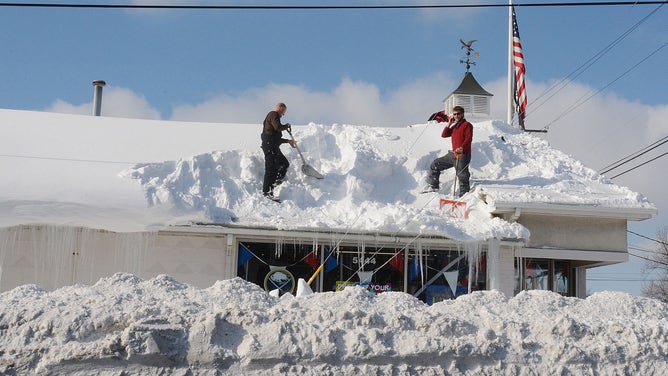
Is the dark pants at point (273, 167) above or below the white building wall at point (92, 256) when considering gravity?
above

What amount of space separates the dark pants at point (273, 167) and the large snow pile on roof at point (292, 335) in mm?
6562

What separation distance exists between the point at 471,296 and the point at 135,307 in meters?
2.29

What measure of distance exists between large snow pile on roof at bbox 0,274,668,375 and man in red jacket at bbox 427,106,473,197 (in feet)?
22.7

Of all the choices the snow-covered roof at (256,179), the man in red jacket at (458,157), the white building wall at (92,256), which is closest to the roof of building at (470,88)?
the snow-covered roof at (256,179)

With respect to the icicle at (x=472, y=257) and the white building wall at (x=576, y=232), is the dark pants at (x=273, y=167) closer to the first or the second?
the icicle at (x=472, y=257)

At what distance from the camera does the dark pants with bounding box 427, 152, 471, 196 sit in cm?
1237

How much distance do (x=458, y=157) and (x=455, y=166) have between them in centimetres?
21

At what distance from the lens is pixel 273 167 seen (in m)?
12.1

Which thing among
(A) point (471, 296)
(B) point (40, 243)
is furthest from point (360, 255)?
(A) point (471, 296)

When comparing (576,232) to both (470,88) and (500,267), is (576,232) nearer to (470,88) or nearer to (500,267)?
(500,267)

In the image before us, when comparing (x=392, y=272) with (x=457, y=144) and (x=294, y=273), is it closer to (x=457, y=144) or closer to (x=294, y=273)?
(x=294, y=273)

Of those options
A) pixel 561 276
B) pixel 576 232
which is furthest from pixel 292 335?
pixel 561 276

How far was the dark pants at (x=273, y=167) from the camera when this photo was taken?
39.5 feet

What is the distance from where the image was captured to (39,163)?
11.6 m
